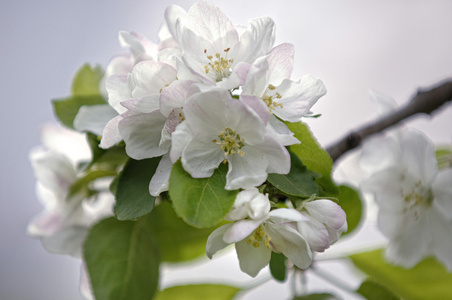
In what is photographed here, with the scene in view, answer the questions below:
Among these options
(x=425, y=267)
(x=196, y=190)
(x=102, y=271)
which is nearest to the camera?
(x=196, y=190)

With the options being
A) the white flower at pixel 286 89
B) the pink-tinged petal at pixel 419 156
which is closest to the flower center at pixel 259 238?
the white flower at pixel 286 89

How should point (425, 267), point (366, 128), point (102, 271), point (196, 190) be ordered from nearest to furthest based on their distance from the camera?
point (196, 190)
point (102, 271)
point (366, 128)
point (425, 267)

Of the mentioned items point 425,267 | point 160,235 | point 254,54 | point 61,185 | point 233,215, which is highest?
point 254,54

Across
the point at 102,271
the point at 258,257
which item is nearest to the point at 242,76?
the point at 258,257

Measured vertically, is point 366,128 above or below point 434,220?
above

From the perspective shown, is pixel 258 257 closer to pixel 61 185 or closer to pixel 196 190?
pixel 196 190

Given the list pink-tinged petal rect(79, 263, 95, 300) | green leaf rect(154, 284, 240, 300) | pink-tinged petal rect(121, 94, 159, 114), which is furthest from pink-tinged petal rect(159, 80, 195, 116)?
green leaf rect(154, 284, 240, 300)

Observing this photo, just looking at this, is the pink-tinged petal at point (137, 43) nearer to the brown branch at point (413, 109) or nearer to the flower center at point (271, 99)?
the flower center at point (271, 99)

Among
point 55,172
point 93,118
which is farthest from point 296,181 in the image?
point 55,172
